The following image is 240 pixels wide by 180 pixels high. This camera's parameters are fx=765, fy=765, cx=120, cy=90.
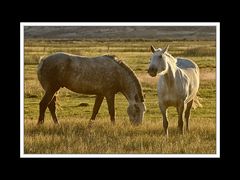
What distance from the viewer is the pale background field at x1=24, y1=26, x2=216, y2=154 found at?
15.4 m

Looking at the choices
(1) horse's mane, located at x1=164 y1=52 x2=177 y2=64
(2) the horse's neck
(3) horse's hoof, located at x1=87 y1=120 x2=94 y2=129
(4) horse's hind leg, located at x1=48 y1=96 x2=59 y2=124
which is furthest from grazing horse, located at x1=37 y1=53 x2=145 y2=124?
(1) horse's mane, located at x1=164 y1=52 x2=177 y2=64

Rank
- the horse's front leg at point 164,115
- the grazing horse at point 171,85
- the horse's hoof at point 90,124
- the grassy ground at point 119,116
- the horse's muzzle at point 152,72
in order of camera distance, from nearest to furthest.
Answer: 1. the horse's muzzle at point 152,72
2. the grazing horse at point 171,85
3. the grassy ground at point 119,116
4. the horse's front leg at point 164,115
5. the horse's hoof at point 90,124

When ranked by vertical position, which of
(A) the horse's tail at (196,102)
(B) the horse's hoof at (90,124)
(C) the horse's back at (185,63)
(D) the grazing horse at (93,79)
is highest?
(C) the horse's back at (185,63)

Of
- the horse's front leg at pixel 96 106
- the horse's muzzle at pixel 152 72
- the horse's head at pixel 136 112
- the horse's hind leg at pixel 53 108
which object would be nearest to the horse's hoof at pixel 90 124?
the horse's front leg at pixel 96 106

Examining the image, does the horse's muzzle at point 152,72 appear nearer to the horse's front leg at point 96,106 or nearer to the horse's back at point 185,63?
the horse's back at point 185,63

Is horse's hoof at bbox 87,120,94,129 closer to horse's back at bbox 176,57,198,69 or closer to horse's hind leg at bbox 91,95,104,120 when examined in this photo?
horse's hind leg at bbox 91,95,104,120

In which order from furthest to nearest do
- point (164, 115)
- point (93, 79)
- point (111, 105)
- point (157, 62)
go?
→ point (93, 79), point (111, 105), point (164, 115), point (157, 62)

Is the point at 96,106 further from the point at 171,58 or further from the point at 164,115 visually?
the point at 171,58

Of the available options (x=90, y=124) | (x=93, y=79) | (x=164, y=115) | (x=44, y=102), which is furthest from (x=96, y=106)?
(x=164, y=115)

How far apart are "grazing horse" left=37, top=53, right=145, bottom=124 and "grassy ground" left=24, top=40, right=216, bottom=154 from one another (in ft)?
0.49

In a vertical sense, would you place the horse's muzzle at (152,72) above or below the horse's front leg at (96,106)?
above

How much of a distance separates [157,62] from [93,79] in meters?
1.97

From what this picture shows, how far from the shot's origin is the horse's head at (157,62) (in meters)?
15.1

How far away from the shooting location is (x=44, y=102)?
16.4 meters
